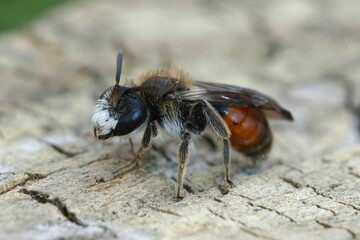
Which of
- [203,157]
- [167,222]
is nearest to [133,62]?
[203,157]

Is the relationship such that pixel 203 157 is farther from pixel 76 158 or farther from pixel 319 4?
pixel 319 4

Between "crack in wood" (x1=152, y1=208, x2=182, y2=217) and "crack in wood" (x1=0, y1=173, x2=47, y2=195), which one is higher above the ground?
"crack in wood" (x1=152, y1=208, x2=182, y2=217)

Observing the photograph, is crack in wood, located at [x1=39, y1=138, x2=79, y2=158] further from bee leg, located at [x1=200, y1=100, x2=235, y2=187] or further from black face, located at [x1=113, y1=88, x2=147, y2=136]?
A: bee leg, located at [x1=200, y1=100, x2=235, y2=187]

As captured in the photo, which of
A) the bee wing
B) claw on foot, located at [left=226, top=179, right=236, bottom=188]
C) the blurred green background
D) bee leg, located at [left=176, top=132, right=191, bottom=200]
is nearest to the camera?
bee leg, located at [left=176, top=132, right=191, bottom=200]

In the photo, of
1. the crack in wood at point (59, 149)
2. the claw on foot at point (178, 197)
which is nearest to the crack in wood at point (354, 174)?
the claw on foot at point (178, 197)

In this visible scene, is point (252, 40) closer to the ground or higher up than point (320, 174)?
higher up

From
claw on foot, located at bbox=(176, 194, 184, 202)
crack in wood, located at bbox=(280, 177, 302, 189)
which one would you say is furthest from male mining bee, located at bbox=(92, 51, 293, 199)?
crack in wood, located at bbox=(280, 177, 302, 189)

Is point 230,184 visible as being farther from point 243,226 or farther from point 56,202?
point 56,202

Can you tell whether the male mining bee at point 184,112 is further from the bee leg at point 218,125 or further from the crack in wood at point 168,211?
the crack in wood at point 168,211
